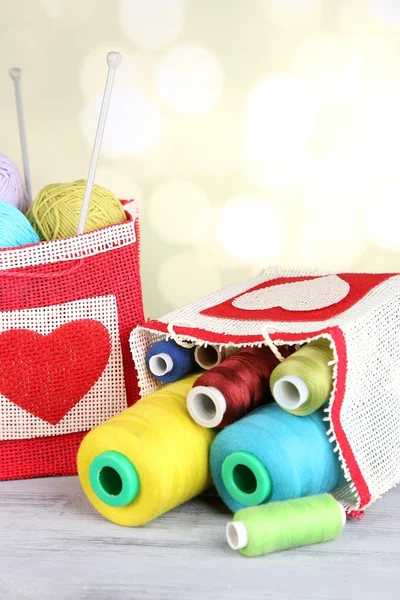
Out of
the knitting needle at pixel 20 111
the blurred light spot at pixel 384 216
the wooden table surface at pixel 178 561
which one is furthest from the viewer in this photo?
the blurred light spot at pixel 384 216

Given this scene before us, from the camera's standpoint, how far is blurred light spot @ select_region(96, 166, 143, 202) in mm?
1868

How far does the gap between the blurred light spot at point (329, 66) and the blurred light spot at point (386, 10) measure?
0.29 ft

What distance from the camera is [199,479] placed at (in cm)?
108

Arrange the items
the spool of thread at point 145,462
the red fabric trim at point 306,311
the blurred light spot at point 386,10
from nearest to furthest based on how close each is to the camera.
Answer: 1. the spool of thread at point 145,462
2. the red fabric trim at point 306,311
3. the blurred light spot at point 386,10

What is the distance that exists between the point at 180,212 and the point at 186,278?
0.15 metres

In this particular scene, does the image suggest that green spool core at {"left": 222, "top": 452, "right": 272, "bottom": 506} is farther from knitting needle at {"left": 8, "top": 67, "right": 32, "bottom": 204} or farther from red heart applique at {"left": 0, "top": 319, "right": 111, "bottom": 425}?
knitting needle at {"left": 8, "top": 67, "right": 32, "bottom": 204}

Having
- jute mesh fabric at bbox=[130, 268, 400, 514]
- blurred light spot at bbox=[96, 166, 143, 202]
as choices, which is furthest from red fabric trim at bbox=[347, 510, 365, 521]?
blurred light spot at bbox=[96, 166, 143, 202]

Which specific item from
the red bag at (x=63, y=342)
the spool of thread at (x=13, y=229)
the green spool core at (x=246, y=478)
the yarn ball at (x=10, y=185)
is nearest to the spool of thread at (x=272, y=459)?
the green spool core at (x=246, y=478)

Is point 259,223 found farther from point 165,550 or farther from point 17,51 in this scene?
point 165,550

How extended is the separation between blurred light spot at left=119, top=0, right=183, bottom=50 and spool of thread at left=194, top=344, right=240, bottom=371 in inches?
33.5

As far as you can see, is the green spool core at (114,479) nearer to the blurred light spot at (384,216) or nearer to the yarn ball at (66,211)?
the yarn ball at (66,211)

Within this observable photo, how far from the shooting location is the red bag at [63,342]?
1.18 m

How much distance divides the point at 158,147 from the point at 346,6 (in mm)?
491

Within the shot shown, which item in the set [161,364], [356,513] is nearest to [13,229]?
[161,364]
